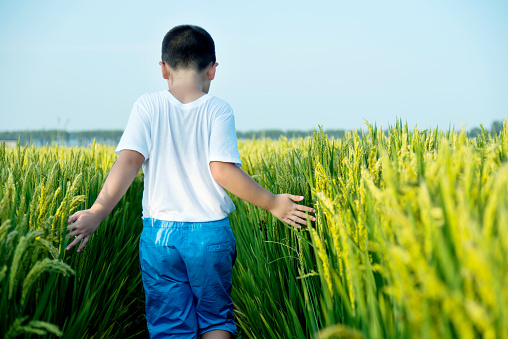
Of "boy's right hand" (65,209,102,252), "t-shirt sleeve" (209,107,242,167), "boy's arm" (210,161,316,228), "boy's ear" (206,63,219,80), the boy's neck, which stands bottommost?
"boy's right hand" (65,209,102,252)

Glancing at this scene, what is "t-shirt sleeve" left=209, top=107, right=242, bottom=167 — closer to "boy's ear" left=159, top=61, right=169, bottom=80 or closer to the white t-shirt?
the white t-shirt

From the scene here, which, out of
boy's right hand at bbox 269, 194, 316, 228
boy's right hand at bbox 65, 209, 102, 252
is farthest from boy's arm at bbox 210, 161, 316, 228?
boy's right hand at bbox 65, 209, 102, 252

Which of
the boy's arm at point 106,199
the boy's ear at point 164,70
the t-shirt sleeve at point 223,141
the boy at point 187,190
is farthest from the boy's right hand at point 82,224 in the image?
the boy's ear at point 164,70

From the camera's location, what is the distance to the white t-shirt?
214cm

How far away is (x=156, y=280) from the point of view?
86.7 inches


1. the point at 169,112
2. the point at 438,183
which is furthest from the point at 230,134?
the point at 438,183

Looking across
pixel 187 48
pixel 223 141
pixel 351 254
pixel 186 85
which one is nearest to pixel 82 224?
pixel 223 141

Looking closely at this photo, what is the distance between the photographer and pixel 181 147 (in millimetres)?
2195

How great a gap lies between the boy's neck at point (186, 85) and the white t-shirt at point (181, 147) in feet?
0.13

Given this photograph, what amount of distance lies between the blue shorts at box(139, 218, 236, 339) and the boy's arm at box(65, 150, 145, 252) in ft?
0.95

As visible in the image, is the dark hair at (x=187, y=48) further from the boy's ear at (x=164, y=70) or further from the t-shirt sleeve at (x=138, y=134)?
the t-shirt sleeve at (x=138, y=134)

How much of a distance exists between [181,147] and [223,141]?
0.25m

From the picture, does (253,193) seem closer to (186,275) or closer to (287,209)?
(287,209)

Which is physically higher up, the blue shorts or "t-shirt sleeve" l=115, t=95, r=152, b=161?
"t-shirt sleeve" l=115, t=95, r=152, b=161
